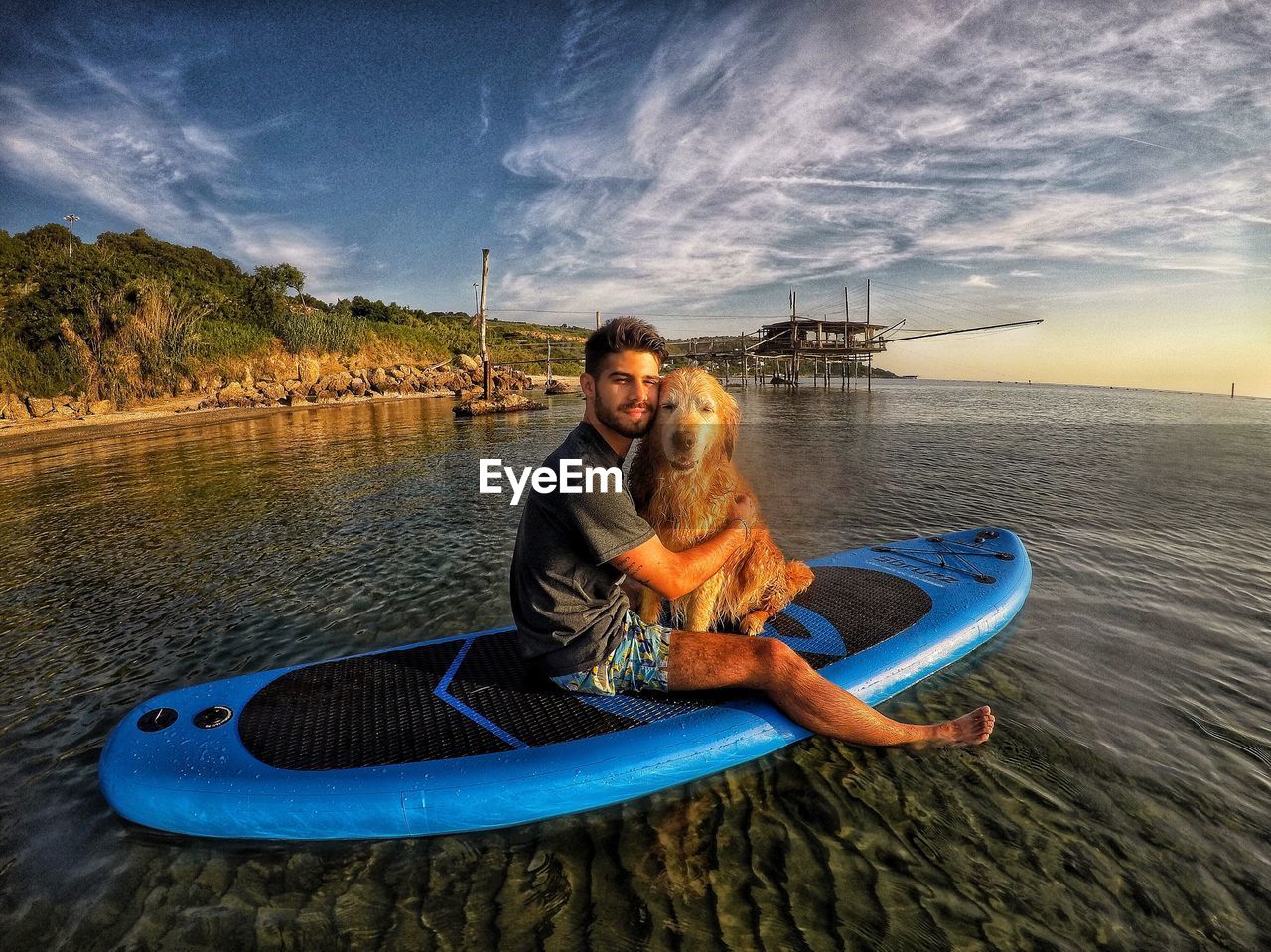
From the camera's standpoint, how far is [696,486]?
306cm

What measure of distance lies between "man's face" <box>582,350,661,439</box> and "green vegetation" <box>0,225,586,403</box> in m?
33.2

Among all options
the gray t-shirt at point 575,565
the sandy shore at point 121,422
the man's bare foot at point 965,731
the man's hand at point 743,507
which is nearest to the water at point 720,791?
the man's bare foot at point 965,731

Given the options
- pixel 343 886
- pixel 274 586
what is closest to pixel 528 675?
→ pixel 343 886

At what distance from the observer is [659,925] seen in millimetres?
2131

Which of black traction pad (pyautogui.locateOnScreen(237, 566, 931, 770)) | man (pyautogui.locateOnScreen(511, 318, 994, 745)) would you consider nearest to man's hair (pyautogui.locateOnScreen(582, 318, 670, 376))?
→ man (pyautogui.locateOnScreen(511, 318, 994, 745))

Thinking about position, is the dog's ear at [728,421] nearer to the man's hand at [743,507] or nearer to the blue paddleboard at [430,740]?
the man's hand at [743,507]

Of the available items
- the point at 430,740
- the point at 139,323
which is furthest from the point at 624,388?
the point at 139,323

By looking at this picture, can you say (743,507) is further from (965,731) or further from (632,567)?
(965,731)

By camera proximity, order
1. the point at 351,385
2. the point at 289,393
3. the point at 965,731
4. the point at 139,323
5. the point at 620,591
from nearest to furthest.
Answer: the point at 620,591 < the point at 965,731 < the point at 139,323 < the point at 289,393 < the point at 351,385

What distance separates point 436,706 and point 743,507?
207 cm

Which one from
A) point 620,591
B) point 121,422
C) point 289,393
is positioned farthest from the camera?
point 289,393

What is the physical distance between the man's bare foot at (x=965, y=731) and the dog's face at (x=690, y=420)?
2.03 metres

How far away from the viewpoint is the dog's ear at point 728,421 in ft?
10.2

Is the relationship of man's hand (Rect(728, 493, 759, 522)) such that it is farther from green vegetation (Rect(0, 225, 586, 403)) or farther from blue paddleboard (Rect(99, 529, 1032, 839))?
green vegetation (Rect(0, 225, 586, 403))
